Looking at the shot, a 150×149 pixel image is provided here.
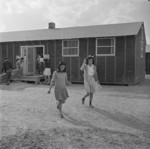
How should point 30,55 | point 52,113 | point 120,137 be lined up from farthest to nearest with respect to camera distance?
1. point 30,55
2. point 52,113
3. point 120,137

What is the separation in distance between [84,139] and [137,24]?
1372cm

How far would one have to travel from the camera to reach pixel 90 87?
7578 millimetres

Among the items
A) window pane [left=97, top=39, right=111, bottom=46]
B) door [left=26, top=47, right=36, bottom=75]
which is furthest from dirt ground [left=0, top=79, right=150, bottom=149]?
door [left=26, top=47, right=36, bottom=75]

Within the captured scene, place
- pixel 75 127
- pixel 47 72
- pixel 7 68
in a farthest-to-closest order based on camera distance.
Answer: pixel 47 72 → pixel 7 68 → pixel 75 127

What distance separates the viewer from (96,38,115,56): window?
50.1ft

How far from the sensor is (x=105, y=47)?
15.5 m

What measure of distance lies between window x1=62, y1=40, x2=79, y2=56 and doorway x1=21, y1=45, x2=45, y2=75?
218cm

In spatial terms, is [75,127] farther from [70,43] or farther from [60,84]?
[70,43]

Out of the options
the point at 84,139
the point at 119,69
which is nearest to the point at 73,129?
the point at 84,139

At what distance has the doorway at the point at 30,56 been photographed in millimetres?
17797

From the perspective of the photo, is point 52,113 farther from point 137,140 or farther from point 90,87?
point 137,140

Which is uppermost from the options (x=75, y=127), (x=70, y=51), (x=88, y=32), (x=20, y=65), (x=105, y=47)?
(x=88, y=32)

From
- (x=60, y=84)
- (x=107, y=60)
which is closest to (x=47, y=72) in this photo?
(x=107, y=60)

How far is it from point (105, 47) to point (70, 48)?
2619 mm
